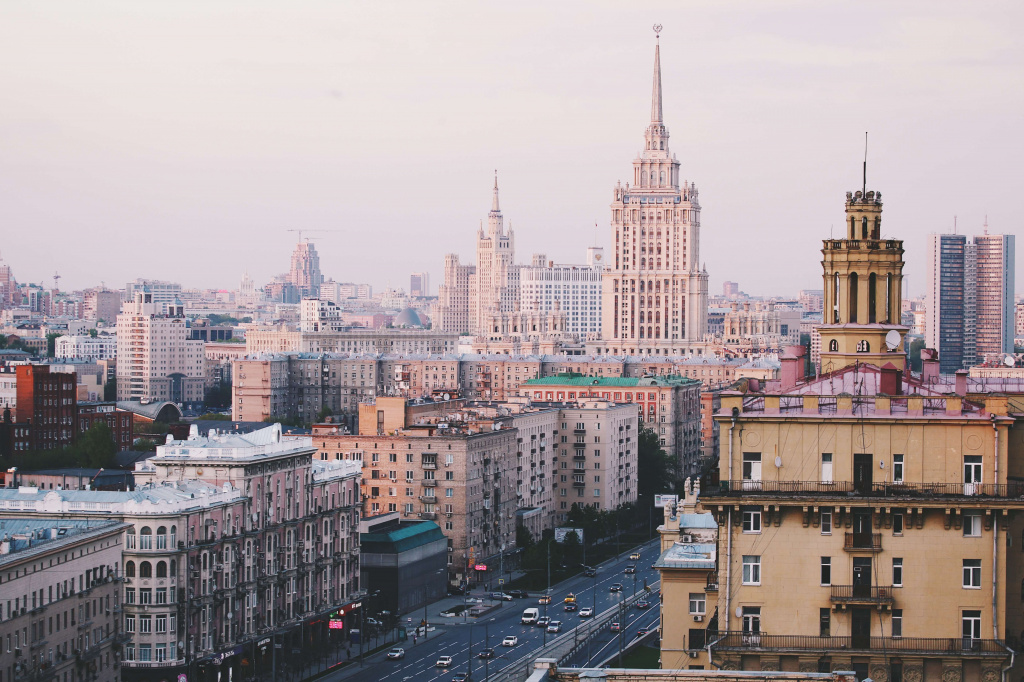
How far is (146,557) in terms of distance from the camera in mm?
85625

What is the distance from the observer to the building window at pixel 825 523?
4025 cm

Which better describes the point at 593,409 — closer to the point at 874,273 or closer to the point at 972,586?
the point at 874,273

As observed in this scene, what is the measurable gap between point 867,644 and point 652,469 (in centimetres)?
13450

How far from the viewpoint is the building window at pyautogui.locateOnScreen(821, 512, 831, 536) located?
40250mm

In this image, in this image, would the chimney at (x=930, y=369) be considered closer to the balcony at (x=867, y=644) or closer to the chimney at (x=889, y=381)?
the chimney at (x=889, y=381)

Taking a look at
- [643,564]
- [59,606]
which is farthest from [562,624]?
[59,606]

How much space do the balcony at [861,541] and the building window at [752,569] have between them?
1.98m

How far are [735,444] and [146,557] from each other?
50859 mm

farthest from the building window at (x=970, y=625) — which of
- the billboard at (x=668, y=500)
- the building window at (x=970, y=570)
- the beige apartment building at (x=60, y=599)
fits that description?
the beige apartment building at (x=60, y=599)

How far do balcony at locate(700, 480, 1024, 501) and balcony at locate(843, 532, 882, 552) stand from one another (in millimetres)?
873

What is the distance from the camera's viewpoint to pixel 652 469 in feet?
573

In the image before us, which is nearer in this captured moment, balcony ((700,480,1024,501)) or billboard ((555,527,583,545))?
balcony ((700,480,1024,501))

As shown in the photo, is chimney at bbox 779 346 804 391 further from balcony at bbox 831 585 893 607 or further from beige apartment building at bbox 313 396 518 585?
beige apartment building at bbox 313 396 518 585

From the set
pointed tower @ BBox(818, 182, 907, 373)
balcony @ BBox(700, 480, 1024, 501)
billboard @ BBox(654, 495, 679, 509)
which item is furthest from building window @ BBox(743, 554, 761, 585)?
billboard @ BBox(654, 495, 679, 509)
